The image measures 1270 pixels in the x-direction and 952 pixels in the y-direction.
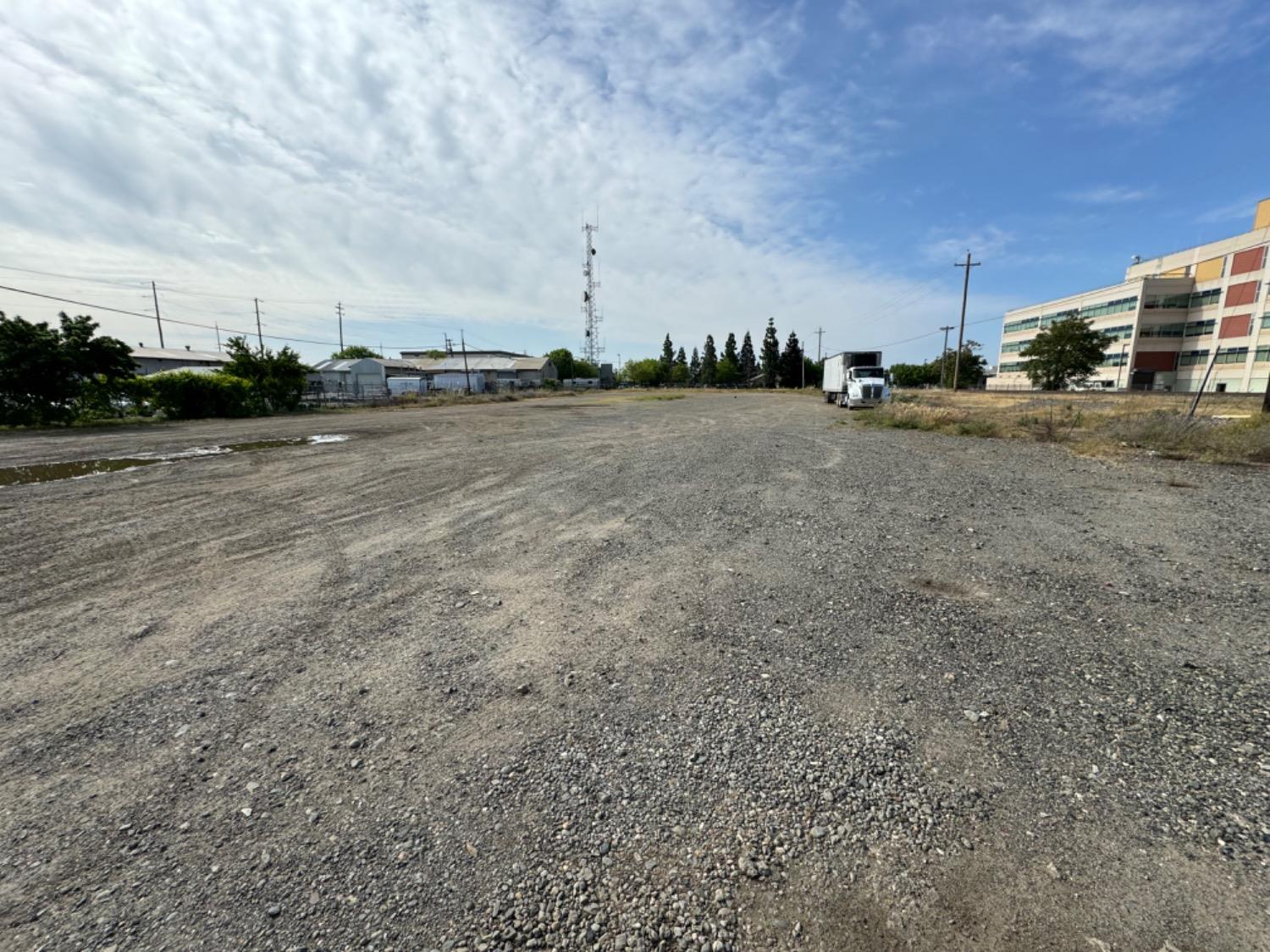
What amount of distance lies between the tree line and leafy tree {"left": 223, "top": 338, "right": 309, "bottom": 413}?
1.02m

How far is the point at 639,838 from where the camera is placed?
2082 millimetres

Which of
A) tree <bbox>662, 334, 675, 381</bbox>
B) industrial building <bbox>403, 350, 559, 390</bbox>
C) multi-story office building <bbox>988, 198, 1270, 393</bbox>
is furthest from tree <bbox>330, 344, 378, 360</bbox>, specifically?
multi-story office building <bbox>988, 198, 1270, 393</bbox>

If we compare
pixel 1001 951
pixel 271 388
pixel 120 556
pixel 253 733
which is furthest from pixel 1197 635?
pixel 271 388

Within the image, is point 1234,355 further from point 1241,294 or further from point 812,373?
point 812,373

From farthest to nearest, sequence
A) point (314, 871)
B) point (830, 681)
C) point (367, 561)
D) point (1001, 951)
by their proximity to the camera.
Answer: point (367, 561)
point (830, 681)
point (314, 871)
point (1001, 951)

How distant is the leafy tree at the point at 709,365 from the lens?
100m

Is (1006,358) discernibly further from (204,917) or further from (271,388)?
(204,917)

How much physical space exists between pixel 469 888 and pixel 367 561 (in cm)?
406

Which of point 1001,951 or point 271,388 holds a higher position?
point 271,388

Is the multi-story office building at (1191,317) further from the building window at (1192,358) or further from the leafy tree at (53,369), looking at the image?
the leafy tree at (53,369)

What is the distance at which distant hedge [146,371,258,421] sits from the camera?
23.8m

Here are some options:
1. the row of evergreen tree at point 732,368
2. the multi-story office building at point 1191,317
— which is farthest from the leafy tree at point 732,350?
the multi-story office building at point 1191,317

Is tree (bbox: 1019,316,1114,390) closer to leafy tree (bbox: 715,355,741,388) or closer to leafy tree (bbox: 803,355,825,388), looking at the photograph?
leafy tree (bbox: 803,355,825,388)

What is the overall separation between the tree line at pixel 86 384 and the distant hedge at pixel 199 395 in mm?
32
